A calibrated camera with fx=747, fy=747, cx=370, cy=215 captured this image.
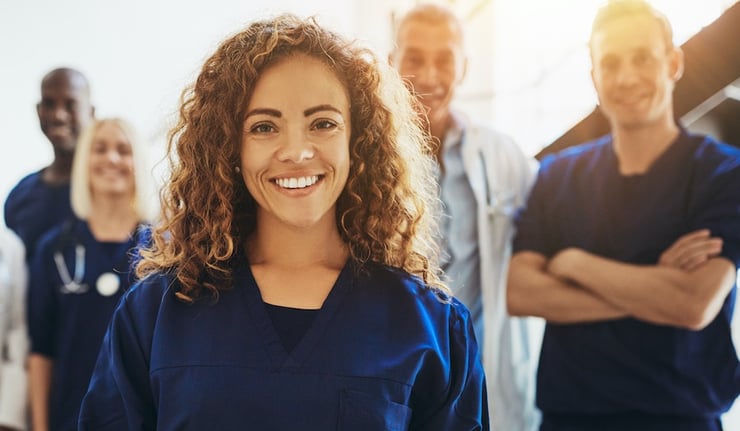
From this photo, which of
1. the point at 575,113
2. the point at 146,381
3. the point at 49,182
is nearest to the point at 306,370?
the point at 146,381

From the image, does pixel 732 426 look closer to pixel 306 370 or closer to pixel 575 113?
pixel 575 113

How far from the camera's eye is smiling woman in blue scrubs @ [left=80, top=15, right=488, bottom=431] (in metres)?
0.83

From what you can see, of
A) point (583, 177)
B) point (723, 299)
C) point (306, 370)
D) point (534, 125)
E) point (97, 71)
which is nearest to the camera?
point (306, 370)

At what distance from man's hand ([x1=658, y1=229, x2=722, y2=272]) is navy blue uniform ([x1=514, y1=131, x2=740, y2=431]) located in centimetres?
1

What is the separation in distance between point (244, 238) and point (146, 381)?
0.69ft

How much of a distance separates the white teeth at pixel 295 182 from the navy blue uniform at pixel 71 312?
33.4 inches

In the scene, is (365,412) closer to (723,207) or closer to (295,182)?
(295,182)

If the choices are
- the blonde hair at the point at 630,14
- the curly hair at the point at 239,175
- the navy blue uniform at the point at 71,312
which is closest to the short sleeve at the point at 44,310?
the navy blue uniform at the point at 71,312

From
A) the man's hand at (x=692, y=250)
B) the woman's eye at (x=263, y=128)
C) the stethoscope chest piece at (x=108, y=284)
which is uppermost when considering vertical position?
the woman's eye at (x=263, y=128)

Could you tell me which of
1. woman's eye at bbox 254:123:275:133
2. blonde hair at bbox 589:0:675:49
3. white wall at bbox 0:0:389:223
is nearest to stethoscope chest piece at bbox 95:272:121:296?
white wall at bbox 0:0:389:223

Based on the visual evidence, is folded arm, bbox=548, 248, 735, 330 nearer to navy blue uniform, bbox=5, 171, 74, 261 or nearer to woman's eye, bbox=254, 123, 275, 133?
woman's eye, bbox=254, 123, 275, 133

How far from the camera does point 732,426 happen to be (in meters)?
1.25

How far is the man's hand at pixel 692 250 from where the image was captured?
48.7 inches

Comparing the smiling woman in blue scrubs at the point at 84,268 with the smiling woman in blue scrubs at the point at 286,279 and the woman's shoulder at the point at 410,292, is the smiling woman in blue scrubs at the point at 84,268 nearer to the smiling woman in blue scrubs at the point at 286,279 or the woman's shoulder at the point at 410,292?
the smiling woman in blue scrubs at the point at 286,279
